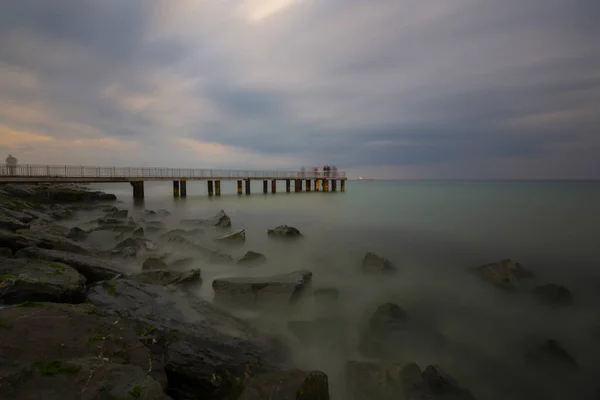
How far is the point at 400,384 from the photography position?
4.05 metres

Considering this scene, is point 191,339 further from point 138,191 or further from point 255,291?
point 138,191

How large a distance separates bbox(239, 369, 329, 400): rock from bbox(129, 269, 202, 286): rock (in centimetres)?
436

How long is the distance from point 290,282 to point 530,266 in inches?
384

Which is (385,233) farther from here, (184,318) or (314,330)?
(184,318)

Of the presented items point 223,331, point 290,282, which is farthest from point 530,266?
point 223,331

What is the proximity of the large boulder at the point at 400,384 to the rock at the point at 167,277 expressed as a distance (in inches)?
183

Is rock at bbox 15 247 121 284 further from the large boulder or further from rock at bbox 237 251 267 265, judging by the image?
the large boulder

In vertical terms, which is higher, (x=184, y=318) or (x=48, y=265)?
(x=48, y=265)

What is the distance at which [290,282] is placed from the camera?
22.5 feet

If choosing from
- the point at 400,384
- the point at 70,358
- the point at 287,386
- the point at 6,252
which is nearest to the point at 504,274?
the point at 400,384

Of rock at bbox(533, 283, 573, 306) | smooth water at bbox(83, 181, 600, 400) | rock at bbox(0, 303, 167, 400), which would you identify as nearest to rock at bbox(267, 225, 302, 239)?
smooth water at bbox(83, 181, 600, 400)

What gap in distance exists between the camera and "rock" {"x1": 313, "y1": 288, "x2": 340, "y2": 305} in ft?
23.3

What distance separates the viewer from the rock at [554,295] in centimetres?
741

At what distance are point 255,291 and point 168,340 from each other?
298 cm
